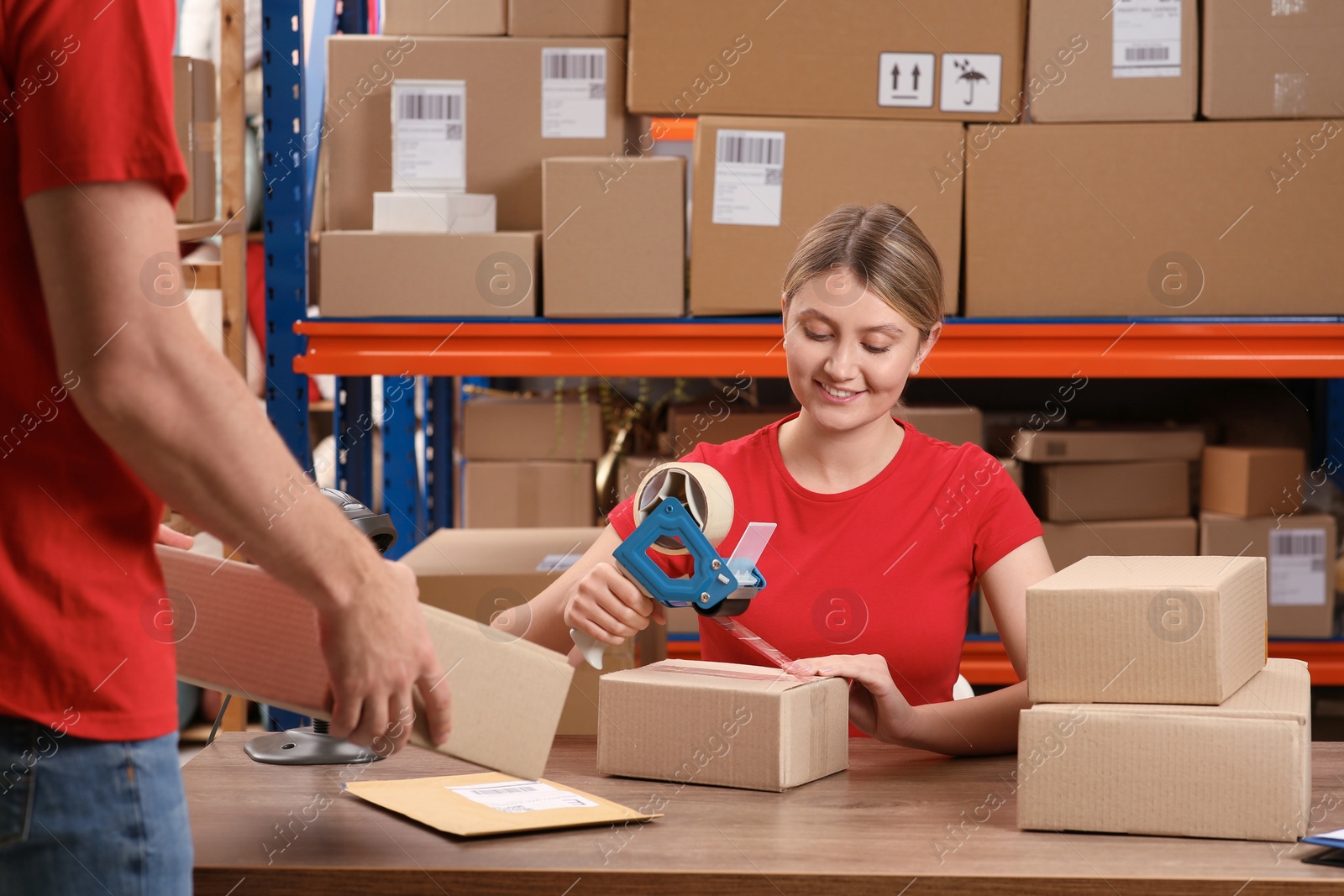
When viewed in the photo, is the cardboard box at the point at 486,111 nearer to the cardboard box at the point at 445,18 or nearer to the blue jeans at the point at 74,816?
the cardboard box at the point at 445,18

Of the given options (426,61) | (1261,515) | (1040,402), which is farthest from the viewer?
(1040,402)

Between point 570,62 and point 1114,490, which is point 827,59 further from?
point 1114,490

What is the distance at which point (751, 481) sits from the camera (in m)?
1.76

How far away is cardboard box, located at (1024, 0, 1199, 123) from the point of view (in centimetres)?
227

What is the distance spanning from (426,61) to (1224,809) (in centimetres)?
185

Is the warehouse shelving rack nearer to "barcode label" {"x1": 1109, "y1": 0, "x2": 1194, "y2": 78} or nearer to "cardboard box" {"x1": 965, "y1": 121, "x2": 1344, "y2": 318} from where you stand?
"cardboard box" {"x1": 965, "y1": 121, "x2": 1344, "y2": 318}

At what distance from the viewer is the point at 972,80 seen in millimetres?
2285

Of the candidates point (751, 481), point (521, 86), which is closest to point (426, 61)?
point (521, 86)

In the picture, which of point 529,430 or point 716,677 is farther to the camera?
point 529,430

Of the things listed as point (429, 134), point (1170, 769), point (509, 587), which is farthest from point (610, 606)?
point (429, 134)

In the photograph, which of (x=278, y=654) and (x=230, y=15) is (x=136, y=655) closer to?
(x=278, y=654)

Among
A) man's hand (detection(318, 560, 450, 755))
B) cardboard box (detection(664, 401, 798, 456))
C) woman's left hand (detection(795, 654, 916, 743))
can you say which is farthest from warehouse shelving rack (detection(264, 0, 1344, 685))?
man's hand (detection(318, 560, 450, 755))

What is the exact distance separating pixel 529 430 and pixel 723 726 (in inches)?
58.9

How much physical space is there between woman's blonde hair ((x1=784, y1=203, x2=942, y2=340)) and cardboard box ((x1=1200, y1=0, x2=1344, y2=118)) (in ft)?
3.00
